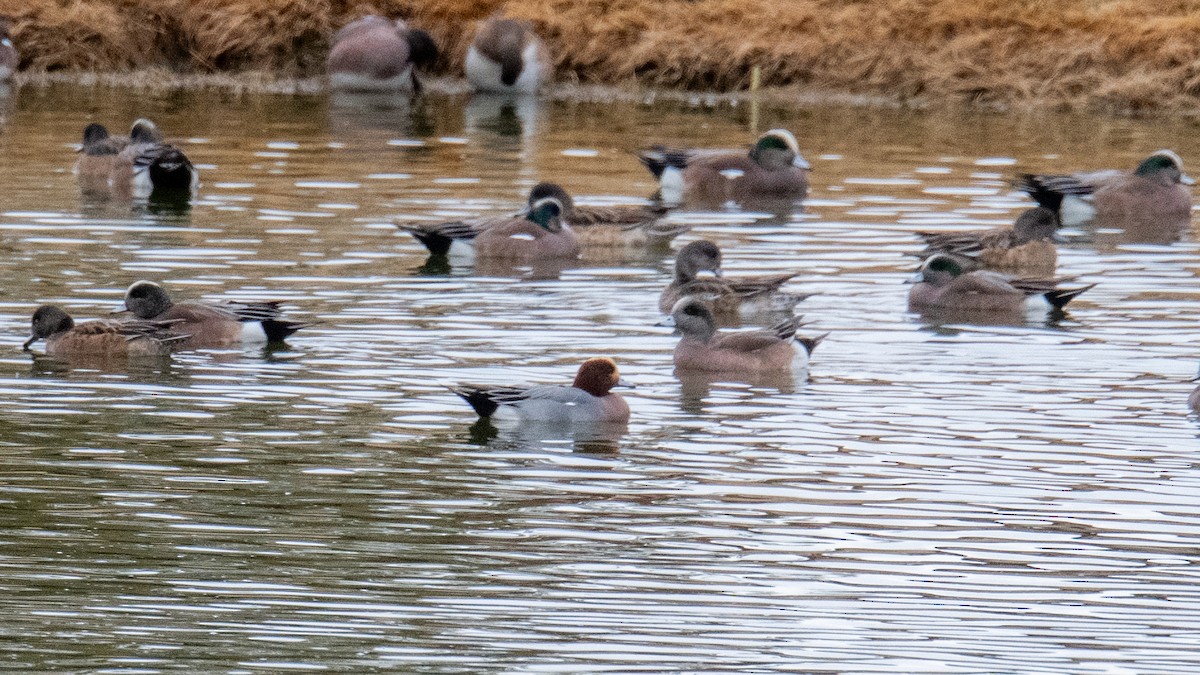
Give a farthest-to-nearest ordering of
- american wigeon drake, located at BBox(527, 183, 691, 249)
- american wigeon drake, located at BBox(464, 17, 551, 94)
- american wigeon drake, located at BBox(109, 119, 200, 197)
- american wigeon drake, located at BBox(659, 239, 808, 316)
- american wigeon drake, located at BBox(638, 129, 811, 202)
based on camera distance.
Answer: american wigeon drake, located at BBox(464, 17, 551, 94) → american wigeon drake, located at BBox(638, 129, 811, 202) → american wigeon drake, located at BBox(109, 119, 200, 197) → american wigeon drake, located at BBox(527, 183, 691, 249) → american wigeon drake, located at BBox(659, 239, 808, 316)

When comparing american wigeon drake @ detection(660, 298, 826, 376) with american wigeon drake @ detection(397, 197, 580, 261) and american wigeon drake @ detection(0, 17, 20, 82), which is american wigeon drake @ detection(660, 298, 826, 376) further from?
american wigeon drake @ detection(0, 17, 20, 82)

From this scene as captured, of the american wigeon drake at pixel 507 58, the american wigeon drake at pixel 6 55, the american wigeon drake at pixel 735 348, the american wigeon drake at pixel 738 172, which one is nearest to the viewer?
the american wigeon drake at pixel 735 348

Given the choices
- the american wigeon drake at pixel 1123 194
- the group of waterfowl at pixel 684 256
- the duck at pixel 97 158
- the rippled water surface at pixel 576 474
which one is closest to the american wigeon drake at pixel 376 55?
the group of waterfowl at pixel 684 256

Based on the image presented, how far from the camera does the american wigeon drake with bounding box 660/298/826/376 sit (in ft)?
40.1

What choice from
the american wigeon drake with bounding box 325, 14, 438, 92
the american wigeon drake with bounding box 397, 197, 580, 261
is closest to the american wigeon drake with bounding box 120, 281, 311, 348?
the american wigeon drake with bounding box 397, 197, 580, 261

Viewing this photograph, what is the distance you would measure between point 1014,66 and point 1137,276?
13.5 meters

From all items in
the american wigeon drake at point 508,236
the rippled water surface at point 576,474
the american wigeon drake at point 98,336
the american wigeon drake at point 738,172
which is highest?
the american wigeon drake at point 738,172

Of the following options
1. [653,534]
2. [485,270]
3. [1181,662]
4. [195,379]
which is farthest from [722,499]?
[485,270]

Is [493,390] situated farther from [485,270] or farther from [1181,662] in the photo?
[485,270]

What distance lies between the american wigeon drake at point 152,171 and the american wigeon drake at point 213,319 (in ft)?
20.8

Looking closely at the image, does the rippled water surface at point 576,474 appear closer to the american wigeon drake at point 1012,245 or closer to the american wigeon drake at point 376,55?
the american wigeon drake at point 1012,245

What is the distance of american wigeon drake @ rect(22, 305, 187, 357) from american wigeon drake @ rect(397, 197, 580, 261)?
3.97 m

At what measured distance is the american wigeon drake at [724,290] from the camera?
13945mm

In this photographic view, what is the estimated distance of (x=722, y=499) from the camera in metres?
9.35
